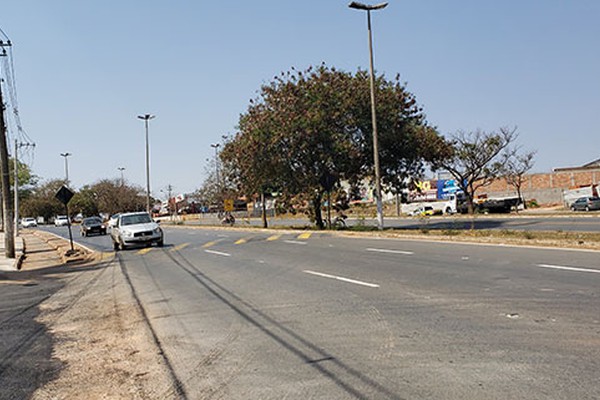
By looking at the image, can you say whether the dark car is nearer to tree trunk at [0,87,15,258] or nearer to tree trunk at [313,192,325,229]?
tree trunk at [313,192,325,229]

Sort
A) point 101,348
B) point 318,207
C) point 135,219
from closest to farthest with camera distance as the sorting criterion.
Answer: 1. point 101,348
2. point 135,219
3. point 318,207

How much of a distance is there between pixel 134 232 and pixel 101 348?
1919cm

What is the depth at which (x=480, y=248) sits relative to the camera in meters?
17.1

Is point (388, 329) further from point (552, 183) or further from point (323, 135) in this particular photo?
point (552, 183)

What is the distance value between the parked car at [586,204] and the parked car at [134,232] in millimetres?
36860

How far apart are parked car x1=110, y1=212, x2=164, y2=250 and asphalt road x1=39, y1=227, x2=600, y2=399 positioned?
12.1m

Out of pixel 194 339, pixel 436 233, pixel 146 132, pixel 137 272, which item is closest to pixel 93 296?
pixel 137 272

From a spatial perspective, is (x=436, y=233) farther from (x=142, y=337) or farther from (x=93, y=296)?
(x=142, y=337)

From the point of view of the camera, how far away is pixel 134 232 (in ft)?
85.3

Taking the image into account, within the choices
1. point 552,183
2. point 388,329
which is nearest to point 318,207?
point 388,329

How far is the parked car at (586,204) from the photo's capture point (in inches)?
1880

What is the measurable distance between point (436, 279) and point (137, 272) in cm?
898

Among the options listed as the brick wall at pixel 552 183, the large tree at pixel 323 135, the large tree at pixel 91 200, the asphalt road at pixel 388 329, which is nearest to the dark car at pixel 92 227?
the large tree at pixel 323 135

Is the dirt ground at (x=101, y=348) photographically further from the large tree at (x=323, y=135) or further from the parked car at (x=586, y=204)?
the parked car at (x=586, y=204)
